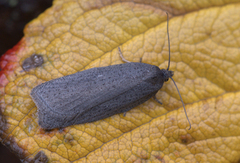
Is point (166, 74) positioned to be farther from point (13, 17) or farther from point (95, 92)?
point (13, 17)

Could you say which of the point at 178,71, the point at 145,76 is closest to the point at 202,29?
the point at 178,71

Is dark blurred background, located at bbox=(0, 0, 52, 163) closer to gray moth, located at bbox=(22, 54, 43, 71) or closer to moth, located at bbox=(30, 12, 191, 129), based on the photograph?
gray moth, located at bbox=(22, 54, 43, 71)

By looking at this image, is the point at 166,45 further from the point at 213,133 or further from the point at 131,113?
the point at 213,133

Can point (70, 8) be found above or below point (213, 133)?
above

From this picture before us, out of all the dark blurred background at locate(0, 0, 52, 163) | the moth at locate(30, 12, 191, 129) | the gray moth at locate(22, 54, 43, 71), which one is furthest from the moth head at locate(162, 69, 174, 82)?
the dark blurred background at locate(0, 0, 52, 163)

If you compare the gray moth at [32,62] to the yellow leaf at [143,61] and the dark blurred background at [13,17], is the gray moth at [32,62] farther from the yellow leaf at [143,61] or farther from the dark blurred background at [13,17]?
the dark blurred background at [13,17]

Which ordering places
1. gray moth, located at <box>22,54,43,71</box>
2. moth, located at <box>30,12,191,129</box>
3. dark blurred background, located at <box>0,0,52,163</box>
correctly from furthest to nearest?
dark blurred background, located at <box>0,0,52,163</box> → gray moth, located at <box>22,54,43,71</box> → moth, located at <box>30,12,191,129</box>

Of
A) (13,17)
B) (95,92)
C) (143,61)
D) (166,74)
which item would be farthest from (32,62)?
(166,74)

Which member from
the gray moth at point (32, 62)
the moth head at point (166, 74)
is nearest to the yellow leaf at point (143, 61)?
the gray moth at point (32, 62)
